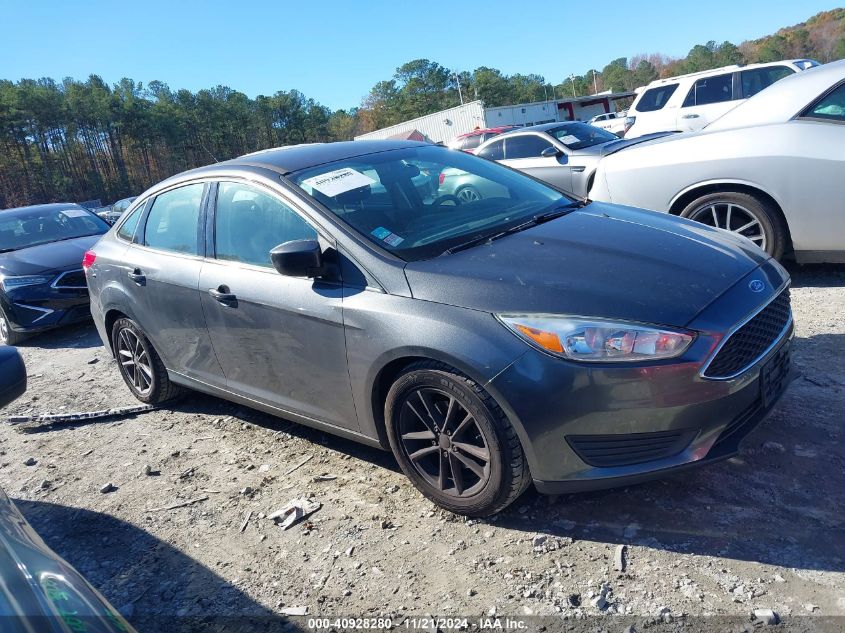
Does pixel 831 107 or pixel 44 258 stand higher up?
pixel 831 107

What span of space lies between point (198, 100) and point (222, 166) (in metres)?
79.8

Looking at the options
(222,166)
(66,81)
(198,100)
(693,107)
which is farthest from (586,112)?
(222,166)

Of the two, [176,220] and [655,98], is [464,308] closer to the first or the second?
[176,220]

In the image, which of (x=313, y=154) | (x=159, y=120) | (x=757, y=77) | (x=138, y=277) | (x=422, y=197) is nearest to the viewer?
(x=422, y=197)

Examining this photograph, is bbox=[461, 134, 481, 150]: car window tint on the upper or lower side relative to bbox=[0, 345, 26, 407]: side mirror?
upper

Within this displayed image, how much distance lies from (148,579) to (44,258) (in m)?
5.80

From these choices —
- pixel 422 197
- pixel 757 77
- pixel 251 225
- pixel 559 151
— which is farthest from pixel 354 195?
pixel 757 77

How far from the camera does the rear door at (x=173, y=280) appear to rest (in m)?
3.80

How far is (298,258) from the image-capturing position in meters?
2.91

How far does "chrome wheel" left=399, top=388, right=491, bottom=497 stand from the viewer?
105 inches

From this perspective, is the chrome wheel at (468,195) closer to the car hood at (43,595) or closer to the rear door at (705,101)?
the car hood at (43,595)

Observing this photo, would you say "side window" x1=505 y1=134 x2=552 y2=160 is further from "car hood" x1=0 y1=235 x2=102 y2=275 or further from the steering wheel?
the steering wheel

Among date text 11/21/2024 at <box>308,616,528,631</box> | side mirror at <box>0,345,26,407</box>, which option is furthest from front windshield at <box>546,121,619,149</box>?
side mirror at <box>0,345,26,407</box>

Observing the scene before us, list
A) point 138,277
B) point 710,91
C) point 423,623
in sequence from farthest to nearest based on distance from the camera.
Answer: point 710,91 < point 138,277 < point 423,623
